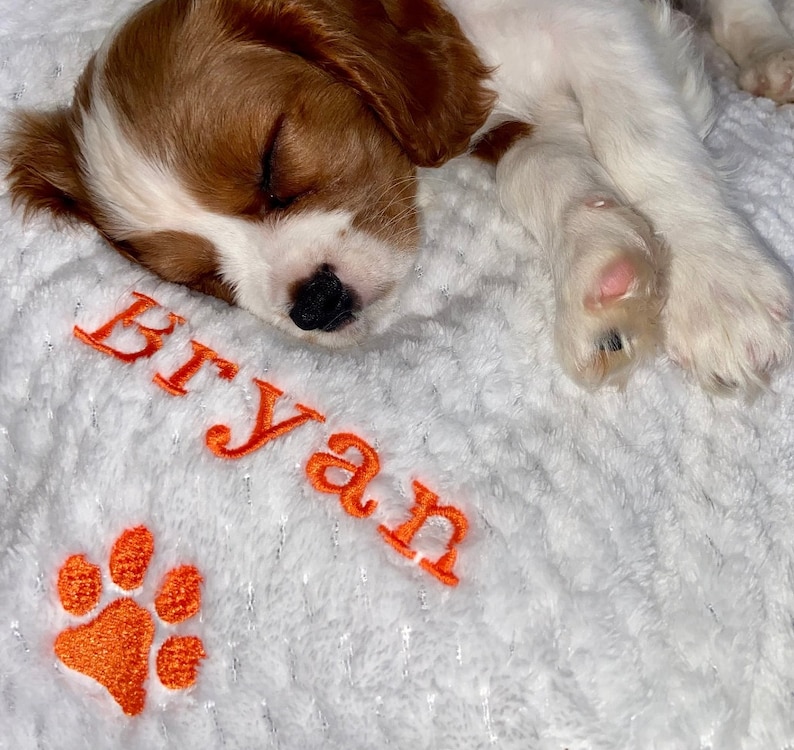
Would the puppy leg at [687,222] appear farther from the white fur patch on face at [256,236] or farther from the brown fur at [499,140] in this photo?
the white fur patch on face at [256,236]

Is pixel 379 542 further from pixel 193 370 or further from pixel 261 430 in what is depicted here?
pixel 193 370

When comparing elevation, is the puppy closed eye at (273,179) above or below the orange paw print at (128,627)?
above

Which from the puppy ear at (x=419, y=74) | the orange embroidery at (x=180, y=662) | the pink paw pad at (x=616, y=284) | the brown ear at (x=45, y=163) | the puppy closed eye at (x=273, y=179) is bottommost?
the brown ear at (x=45, y=163)

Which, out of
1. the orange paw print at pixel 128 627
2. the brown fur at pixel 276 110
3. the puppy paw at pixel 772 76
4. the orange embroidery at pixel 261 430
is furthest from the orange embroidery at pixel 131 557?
→ the puppy paw at pixel 772 76

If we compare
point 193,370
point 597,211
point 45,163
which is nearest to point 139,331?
point 193,370

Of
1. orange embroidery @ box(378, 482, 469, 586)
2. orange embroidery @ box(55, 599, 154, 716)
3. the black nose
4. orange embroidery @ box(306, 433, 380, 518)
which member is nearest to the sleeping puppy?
the black nose

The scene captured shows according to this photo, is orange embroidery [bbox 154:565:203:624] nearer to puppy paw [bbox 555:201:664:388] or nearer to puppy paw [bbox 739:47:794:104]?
puppy paw [bbox 555:201:664:388]
